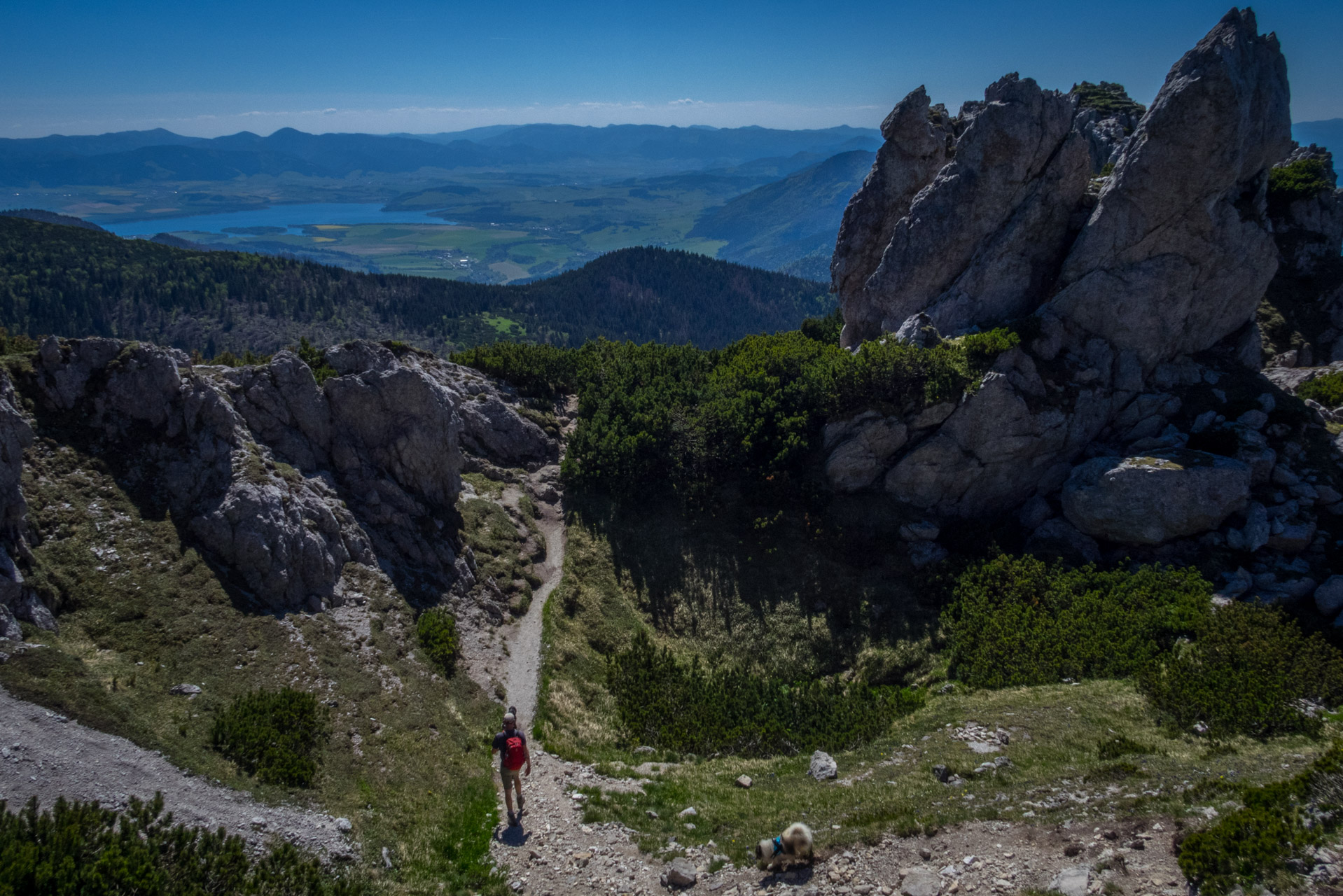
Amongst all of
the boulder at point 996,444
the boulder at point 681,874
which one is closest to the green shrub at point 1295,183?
the boulder at point 996,444

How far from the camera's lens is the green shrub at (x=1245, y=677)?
2369 centimetres

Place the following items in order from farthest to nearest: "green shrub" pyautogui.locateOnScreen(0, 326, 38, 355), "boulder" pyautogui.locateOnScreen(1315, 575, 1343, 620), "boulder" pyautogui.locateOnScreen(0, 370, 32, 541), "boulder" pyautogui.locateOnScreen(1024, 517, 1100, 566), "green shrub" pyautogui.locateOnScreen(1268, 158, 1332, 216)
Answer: "green shrub" pyautogui.locateOnScreen(1268, 158, 1332, 216), "boulder" pyautogui.locateOnScreen(1024, 517, 1100, 566), "green shrub" pyautogui.locateOnScreen(0, 326, 38, 355), "boulder" pyautogui.locateOnScreen(1315, 575, 1343, 620), "boulder" pyautogui.locateOnScreen(0, 370, 32, 541)

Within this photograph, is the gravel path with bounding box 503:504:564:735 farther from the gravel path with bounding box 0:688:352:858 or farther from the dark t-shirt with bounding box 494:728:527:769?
the gravel path with bounding box 0:688:352:858

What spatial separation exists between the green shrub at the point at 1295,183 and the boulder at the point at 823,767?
63970mm

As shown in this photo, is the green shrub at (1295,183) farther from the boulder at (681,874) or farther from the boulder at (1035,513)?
the boulder at (681,874)

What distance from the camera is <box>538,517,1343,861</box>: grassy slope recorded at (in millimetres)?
18578

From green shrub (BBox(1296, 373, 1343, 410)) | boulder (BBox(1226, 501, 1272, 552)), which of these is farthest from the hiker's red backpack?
green shrub (BBox(1296, 373, 1343, 410))

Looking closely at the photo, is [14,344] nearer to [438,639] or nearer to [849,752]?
[438,639]

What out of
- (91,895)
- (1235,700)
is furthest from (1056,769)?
(91,895)

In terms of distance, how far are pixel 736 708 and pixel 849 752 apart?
573cm

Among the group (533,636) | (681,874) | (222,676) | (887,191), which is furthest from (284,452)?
(887,191)

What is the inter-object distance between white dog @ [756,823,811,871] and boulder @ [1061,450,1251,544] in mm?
33701

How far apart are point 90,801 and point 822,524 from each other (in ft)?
118

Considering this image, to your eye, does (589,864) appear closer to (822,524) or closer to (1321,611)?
(822,524)
